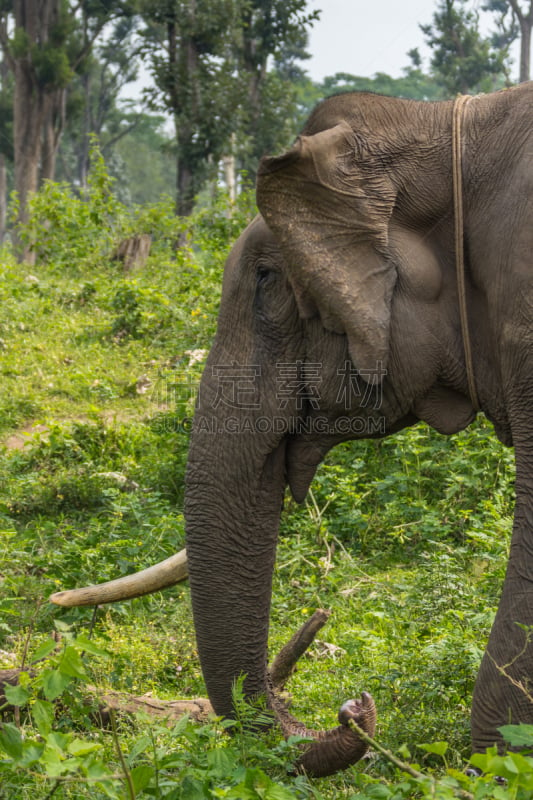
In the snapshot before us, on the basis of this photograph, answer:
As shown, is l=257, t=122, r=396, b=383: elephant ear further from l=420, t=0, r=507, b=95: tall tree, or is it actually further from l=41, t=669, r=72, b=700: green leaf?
l=420, t=0, r=507, b=95: tall tree

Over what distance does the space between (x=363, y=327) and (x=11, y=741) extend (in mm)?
1426

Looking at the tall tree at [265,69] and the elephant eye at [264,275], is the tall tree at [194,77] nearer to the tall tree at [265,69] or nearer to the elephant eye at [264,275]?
the tall tree at [265,69]

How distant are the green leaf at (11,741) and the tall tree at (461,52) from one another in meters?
29.7

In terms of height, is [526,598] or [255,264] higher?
[255,264]

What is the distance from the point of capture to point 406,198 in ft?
9.56

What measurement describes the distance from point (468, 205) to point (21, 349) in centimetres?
694

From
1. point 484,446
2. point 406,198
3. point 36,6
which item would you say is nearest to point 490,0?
point 36,6

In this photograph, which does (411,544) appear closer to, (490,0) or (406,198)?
(406,198)

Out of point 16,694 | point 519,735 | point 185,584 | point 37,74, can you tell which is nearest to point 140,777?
point 16,694

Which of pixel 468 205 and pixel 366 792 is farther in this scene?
pixel 468 205

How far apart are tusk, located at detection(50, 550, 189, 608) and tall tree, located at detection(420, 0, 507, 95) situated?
2864 cm

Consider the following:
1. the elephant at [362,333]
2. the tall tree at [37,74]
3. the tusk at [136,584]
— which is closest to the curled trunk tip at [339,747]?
the elephant at [362,333]

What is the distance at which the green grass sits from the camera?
2.39 metres

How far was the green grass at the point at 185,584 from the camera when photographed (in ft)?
7.86
